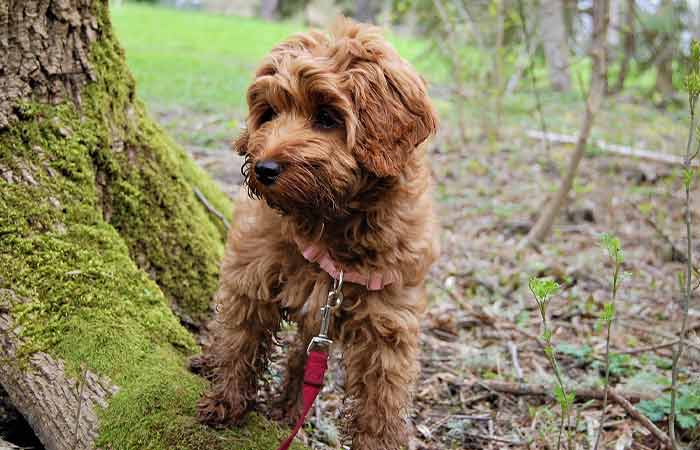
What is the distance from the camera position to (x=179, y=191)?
4.65 metres

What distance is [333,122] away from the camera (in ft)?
10.0

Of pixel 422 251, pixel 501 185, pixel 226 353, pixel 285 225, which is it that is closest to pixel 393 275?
pixel 422 251

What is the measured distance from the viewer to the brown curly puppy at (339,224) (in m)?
2.96

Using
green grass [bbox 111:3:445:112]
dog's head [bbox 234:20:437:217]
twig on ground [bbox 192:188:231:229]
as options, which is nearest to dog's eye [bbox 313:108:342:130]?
dog's head [bbox 234:20:437:217]

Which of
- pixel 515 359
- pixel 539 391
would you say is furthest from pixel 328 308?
pixel 515 359

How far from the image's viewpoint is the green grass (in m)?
13.6

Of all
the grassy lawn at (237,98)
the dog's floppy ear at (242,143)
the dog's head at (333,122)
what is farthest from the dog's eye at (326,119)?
the grassy lawn at (237,98)

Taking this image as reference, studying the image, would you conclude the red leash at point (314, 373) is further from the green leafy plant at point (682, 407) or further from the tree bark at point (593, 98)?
the tree bark at point (593, 98)

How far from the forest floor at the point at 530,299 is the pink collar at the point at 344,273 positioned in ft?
2.73

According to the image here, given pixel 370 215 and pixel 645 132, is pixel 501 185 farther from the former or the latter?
pixel 370 215

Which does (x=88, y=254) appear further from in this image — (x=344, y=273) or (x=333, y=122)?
(x=333, y=122)

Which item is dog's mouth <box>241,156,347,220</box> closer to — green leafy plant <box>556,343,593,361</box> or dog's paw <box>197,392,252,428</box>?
dog's paw <box>197,392,252,428</box>

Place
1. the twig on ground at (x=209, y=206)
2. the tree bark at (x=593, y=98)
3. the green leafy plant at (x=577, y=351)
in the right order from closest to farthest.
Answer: the green leafy plant at (x=577, y=351) < the twig on ground at (x=209, y=206) < the tree bark at (x=593, y=98)

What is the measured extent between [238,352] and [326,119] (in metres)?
1.23
